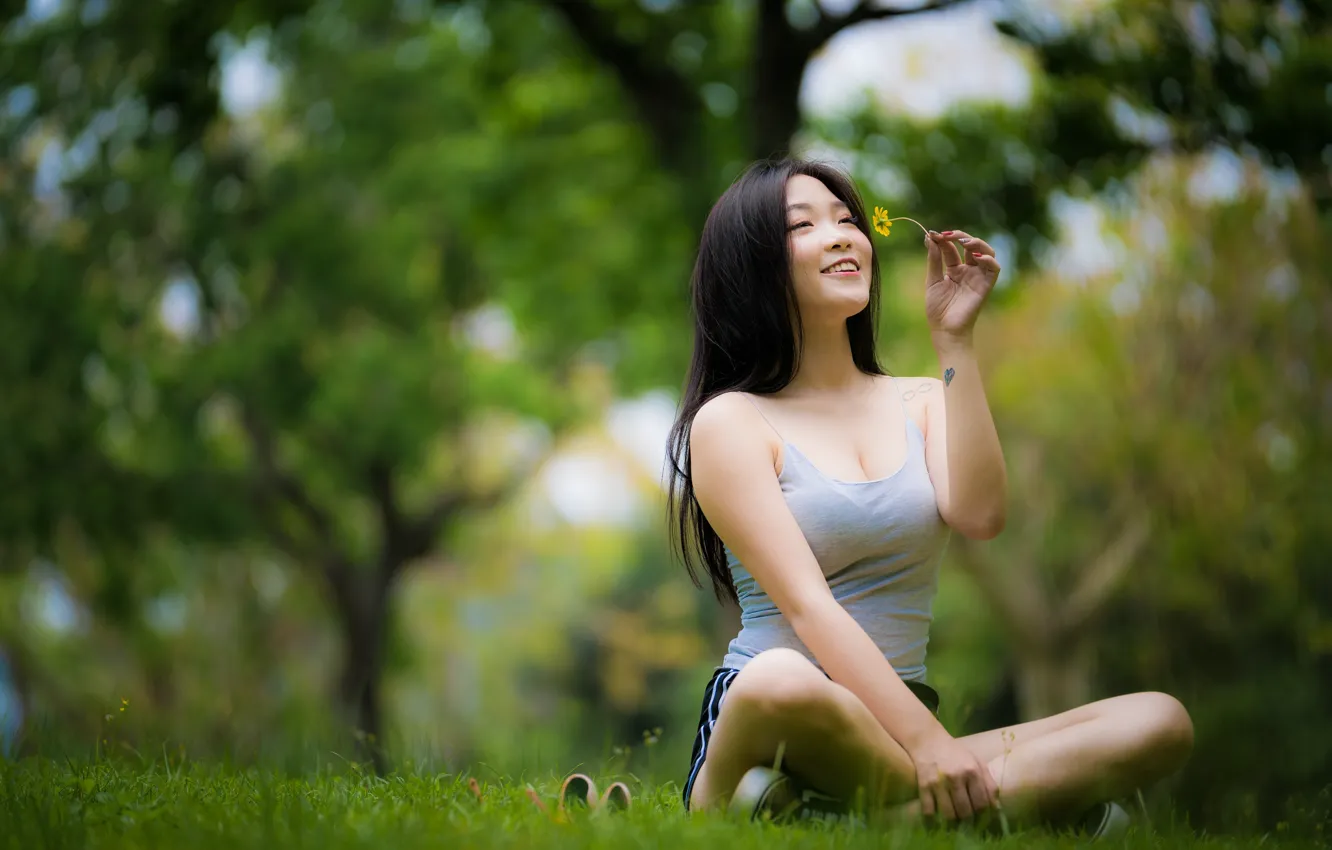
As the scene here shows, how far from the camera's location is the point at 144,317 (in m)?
13.5

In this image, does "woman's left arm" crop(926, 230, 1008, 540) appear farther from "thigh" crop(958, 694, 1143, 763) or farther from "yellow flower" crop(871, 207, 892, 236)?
"thigh" crop(958, 694, 1143, 763)

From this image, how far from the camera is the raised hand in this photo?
10.4 ft

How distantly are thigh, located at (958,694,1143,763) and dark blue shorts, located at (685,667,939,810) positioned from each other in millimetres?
134

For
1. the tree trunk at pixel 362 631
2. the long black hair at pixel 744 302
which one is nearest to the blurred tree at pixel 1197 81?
the long black hair at pixel 744 302

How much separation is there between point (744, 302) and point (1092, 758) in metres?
1.30

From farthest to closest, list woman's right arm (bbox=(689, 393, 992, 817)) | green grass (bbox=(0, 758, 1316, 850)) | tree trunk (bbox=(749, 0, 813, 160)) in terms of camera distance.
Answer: tree trunk (bbox=(749, 0, 813, 160))
woman's right arm (bbox=(689, 393, 992, 817))
green grass (bbox=(0, 758, 1316, 850))

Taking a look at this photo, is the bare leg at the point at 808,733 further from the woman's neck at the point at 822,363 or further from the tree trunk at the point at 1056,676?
the tree trunk at the point at 1056,676

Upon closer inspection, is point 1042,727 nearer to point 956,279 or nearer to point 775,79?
point 956,279

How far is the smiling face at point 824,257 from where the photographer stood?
3232 millimetres

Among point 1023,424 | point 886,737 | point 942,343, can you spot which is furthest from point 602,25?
point 1023,424

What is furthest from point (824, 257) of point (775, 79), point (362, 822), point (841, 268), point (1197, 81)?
point (1197, 81)

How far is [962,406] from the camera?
3111 mm

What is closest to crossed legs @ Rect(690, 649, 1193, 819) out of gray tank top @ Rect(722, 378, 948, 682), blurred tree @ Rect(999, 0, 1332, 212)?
gray tank top @ Rect(722, 378, 948, 682)

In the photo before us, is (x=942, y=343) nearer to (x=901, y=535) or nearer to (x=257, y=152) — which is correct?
(x=901, y=535)
